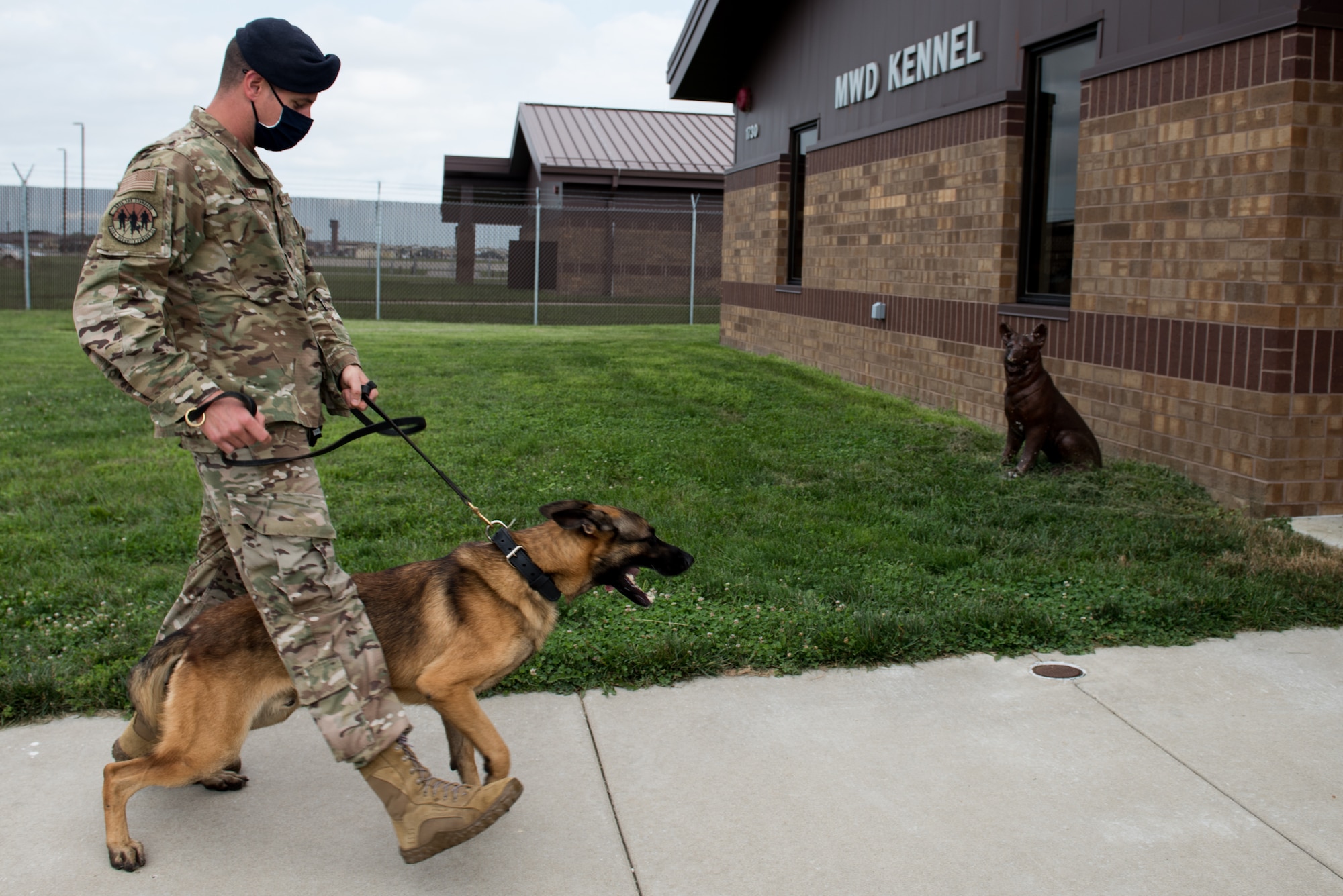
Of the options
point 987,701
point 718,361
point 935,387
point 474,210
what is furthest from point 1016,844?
point 474,210

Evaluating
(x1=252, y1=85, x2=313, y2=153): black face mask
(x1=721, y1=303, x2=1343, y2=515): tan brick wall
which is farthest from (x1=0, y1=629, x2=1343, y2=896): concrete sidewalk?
(x1=721, y1=303, x2=1343, y2=515): tan brick wall

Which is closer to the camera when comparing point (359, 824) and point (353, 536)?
point (359, 824)

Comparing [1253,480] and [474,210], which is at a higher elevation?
[474,210]

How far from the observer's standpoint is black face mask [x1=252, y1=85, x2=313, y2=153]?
303cm

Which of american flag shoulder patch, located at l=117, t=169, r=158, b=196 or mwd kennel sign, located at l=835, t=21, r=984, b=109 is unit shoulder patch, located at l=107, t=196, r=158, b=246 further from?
mwd kennel sign, located at l=835, t=21, r=984, b=109

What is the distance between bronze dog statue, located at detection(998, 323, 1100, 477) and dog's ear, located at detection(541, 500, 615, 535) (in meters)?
4.73

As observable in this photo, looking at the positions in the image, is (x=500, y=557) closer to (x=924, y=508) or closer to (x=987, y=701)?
(x=987, y=701)

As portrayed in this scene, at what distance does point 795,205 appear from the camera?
14547 mm

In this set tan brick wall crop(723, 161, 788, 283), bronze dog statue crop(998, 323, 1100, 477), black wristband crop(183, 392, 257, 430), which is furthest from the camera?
tan brick wall crop(723, 161, 788, 283)

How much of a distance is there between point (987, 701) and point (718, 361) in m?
9.74

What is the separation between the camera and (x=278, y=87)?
2973 mm

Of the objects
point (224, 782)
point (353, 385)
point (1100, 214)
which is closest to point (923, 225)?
point (1100, 214)

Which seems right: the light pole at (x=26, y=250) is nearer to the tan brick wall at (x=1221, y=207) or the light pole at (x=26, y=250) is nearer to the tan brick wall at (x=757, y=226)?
the tan brick wall at (x=757, y=226)

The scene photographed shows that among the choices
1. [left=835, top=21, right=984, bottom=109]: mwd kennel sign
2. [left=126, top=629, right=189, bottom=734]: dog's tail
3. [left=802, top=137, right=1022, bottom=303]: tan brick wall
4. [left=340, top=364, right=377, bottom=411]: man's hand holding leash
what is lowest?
[left=126, top=629, right=189, bottom=734]: dog's tail
